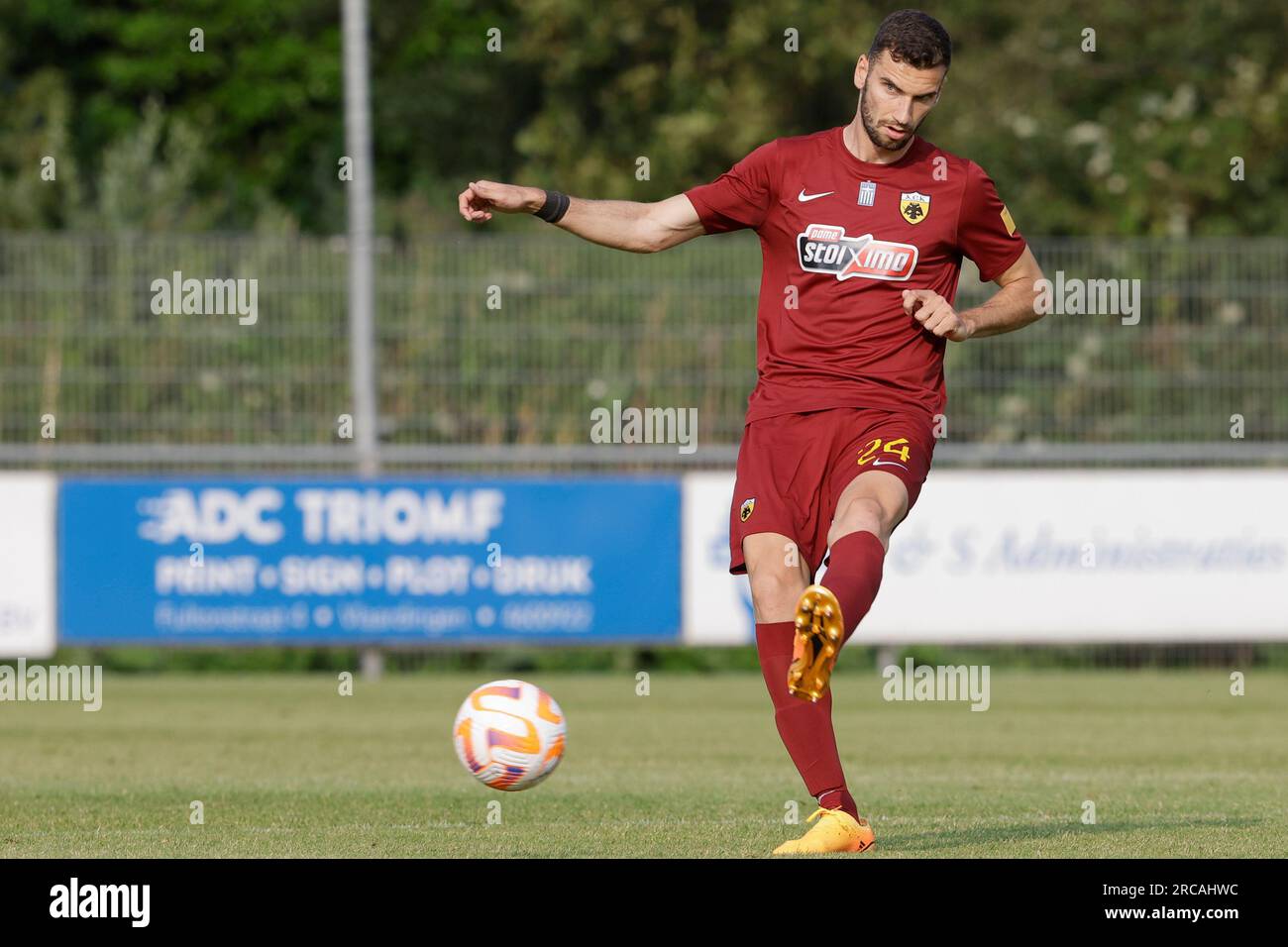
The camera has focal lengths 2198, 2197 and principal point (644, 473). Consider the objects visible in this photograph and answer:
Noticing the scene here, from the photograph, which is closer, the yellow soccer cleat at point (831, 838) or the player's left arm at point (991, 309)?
the yellow soccer cleat at point (831, 838)

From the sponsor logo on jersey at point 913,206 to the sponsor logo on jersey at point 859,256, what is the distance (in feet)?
0.30

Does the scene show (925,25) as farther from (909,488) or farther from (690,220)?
(909,488)

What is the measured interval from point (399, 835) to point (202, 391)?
1087 centimetres

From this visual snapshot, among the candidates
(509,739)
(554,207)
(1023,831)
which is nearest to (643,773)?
(509,739)

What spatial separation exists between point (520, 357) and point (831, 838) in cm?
1142

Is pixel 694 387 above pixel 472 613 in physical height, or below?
above

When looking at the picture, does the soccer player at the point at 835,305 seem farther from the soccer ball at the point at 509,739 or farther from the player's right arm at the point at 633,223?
the soccer ball at the point at 509,739

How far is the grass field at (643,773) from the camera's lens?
7105 millimetres

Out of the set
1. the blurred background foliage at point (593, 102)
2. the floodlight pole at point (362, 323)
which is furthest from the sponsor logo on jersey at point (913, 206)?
the blurred background foliage at point (593, 102)

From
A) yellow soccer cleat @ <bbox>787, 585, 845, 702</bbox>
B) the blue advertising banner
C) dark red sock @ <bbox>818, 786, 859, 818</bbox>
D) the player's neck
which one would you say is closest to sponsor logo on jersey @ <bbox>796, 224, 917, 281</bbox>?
the player's neck

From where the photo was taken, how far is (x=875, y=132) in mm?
6816

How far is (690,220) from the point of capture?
23.4 ft

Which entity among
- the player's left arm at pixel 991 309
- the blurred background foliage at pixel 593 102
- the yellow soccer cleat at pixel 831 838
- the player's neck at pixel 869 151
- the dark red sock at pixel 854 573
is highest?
the blurred background foliage at pixel 593 102
